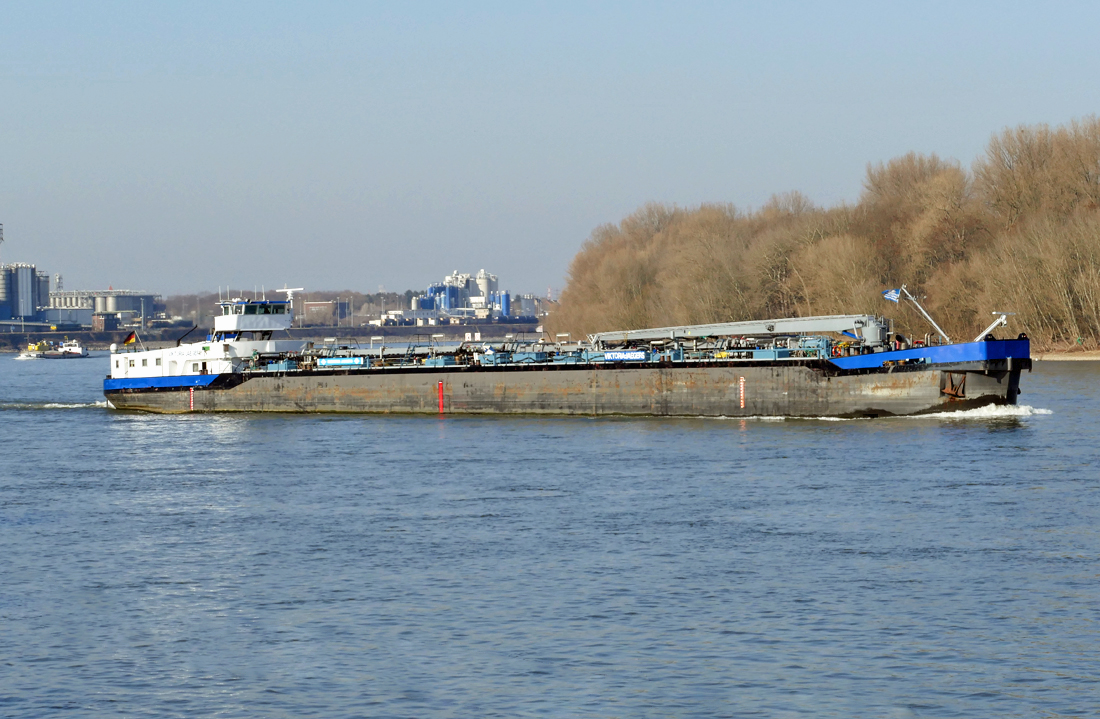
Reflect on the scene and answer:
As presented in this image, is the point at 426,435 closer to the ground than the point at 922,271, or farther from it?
closer to the ground

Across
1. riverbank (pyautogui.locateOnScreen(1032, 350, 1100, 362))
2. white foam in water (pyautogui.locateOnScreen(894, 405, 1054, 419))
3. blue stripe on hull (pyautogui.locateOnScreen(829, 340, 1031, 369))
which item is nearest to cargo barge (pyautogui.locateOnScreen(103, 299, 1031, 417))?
blue stripe on hull (pyautogui.locateOnScreen(829, 340, 1031, 369))

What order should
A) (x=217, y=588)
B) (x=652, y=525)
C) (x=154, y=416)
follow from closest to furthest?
(x=217, y=588) → (x=652, y=525) → (x=154, y=416)

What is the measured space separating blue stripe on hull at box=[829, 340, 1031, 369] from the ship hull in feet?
1.02

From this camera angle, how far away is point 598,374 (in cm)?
5438

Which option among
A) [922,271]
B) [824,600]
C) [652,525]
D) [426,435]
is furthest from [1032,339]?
[824,600]

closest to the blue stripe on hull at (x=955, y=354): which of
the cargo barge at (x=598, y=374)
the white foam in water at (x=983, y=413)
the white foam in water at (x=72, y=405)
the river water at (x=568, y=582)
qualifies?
the cargo barge at (x=598, y=374)

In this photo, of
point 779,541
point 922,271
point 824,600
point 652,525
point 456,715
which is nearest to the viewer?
point 456,715

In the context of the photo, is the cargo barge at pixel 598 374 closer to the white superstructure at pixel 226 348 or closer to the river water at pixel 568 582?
the white superstructure at pixel 226 348

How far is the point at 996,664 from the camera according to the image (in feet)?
59.2

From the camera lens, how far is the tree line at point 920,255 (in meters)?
89.2

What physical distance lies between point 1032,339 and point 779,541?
71381 mm

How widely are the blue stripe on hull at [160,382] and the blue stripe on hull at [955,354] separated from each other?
32556mm

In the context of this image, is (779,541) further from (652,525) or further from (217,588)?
(217,588)

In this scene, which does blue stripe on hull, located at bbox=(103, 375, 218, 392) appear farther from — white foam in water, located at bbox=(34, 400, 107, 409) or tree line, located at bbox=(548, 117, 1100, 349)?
tree line, located at bbox=(548, 117, 1100, 349)
